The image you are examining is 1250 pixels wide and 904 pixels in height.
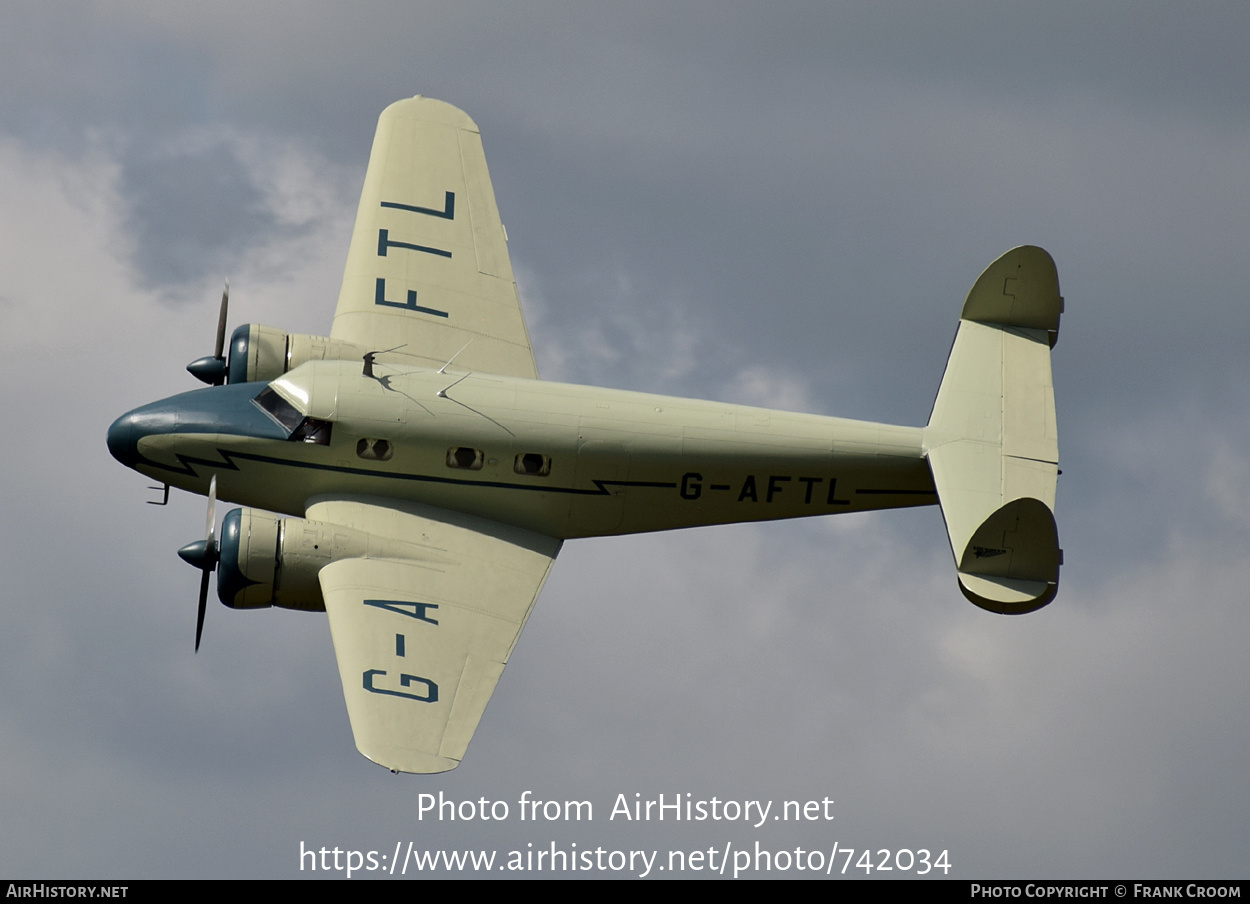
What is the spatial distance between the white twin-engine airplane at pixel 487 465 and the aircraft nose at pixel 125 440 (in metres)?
0.04

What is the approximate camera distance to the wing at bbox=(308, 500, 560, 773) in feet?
109

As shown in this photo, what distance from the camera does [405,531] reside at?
120 feet

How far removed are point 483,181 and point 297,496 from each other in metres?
8.81

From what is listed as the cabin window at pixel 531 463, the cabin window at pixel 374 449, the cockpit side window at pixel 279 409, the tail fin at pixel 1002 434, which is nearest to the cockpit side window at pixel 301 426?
the cockpit side window at pixel 279 409

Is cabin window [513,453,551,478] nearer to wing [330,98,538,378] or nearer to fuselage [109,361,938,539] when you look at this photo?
fuselage [109,361,938,539]

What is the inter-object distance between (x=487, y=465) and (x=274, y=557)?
4297mm

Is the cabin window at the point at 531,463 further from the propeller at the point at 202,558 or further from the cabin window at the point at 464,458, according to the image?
the propeller at the point at 202,558

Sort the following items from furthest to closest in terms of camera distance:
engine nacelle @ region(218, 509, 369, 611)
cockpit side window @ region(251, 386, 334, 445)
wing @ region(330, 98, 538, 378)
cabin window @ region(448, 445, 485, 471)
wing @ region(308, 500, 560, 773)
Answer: wing @ region(330, 98, 538, 378)
cabin window @ region(448, 445, 485, 471)
cockpit side window @ region(251, 386, 334, 445)
engine nacelle @ region(218, 509, 369, 611)
wing @ region(308, 500, 560, 773)

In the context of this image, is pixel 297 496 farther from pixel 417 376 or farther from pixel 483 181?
pixel 483 181

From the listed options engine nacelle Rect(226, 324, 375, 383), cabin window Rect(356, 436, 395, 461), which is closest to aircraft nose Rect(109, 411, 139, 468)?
engine nacelle Rect(226, 324, 375, 383)

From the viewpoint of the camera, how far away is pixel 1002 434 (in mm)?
38000

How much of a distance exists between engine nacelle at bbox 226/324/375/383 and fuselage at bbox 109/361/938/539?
72 centimetres

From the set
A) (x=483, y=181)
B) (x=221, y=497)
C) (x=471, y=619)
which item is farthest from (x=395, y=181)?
(x=471, y=619)

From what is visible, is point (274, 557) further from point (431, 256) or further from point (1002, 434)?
point (1002, 434)
